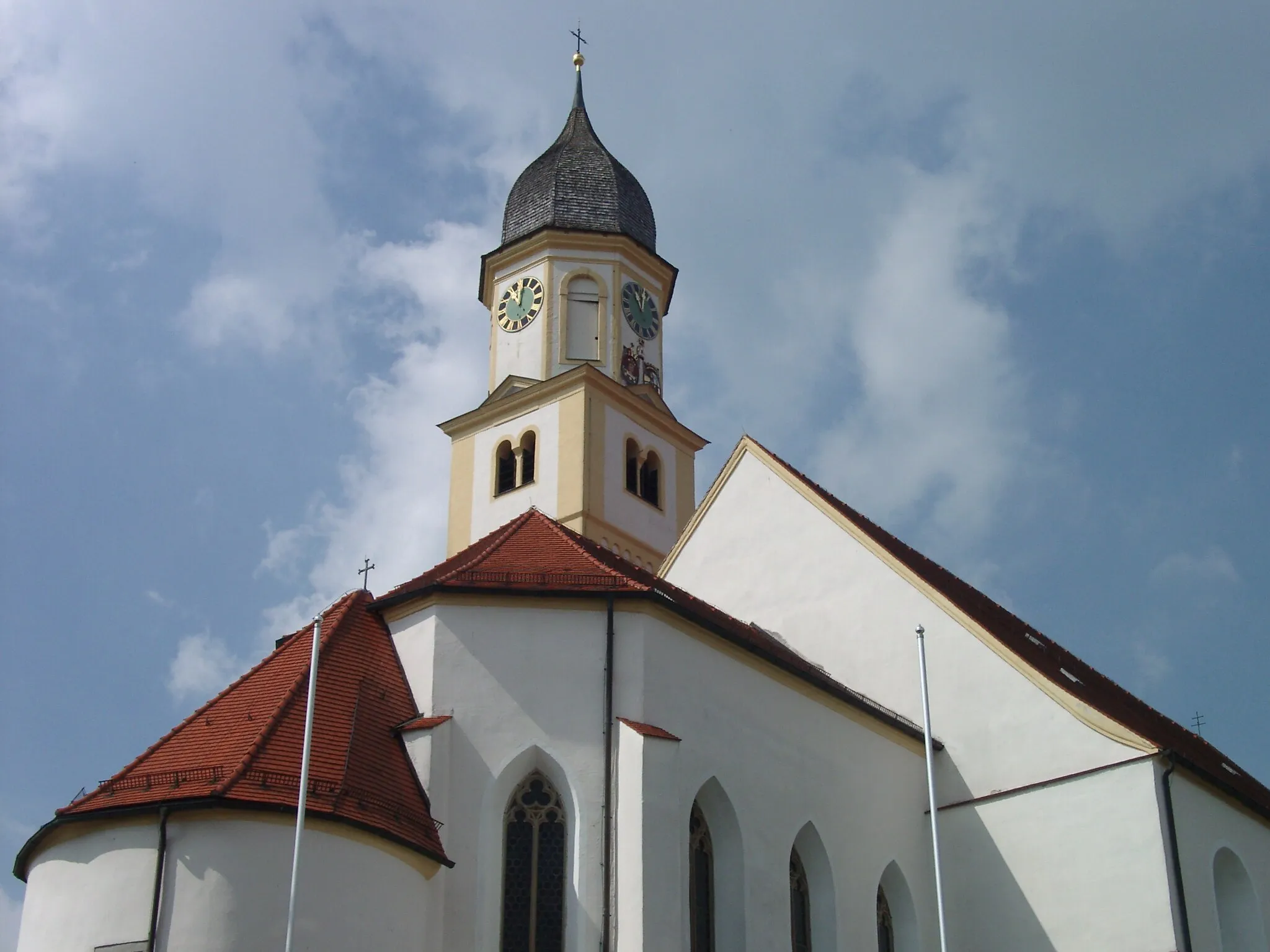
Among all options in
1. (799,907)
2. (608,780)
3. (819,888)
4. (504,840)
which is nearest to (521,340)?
(819,888)

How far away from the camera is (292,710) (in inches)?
761

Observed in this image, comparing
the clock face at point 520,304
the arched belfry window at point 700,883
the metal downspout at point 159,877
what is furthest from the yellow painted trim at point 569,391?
the metal downspout at point 159,877

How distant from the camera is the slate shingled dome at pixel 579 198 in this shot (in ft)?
128

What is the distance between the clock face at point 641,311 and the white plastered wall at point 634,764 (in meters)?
16.6

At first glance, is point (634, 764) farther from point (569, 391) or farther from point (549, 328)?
point (549, 328)

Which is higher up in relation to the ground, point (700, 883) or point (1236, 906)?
point (1236, 906)

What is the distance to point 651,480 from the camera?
38406 mm

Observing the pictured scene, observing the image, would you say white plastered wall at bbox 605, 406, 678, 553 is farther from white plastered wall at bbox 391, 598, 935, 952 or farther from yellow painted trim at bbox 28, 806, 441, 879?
yellow painted trim at bbox 28, 806, 441, 879

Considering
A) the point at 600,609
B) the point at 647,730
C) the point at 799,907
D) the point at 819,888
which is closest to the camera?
the point at 647,730

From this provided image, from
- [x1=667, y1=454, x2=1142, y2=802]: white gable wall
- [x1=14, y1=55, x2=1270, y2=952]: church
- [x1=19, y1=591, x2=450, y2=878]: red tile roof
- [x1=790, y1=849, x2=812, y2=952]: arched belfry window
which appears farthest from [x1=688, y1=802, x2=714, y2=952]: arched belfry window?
[x1=667, y1=454, x2=1142, y2=802]: white gable wall

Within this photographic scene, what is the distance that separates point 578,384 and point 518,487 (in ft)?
8.69

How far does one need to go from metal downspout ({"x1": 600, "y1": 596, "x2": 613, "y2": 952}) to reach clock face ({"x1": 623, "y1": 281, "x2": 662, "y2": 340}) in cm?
1845

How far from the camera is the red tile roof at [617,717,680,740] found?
19.7 meters

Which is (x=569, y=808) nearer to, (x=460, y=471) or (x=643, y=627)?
(x=643, y=627)
